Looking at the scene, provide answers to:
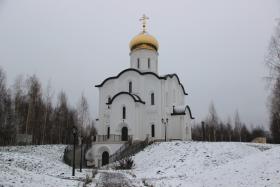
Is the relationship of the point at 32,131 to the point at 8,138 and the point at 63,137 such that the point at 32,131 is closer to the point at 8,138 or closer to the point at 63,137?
the point at 8,138

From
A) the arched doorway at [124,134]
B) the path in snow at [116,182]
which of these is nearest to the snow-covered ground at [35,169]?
the path in snow at [116,182]

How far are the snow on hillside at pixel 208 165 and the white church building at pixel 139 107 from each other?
19.3ft

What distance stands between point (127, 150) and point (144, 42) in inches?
601

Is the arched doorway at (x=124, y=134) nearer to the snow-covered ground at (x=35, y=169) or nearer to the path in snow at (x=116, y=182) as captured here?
the snow-covered ground at (x=35, y=169)

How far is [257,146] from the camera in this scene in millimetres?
26547

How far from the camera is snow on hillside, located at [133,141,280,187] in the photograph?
39.9ft

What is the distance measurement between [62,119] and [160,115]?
677 inches

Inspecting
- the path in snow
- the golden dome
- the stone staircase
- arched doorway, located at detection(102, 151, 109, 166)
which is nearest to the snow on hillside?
the path in snow

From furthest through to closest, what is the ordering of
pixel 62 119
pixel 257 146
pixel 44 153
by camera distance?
pixel 62 119 → pixel 44 153 → pixel 257 146

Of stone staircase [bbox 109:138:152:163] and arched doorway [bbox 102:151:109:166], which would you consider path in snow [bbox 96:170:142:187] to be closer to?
stone staircase [bbox 109:138:152:163]

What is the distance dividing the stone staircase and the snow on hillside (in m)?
1.57

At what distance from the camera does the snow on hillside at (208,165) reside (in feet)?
39.9

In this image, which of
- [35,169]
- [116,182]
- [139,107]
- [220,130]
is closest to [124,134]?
[139,107]

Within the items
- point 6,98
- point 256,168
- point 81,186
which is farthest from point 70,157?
point 256,168
